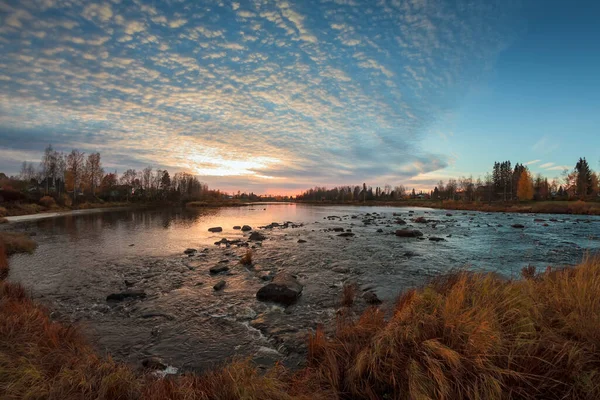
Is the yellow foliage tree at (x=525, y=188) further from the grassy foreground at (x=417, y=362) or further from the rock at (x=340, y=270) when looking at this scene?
the grassy foreground at (x=417, y=362)

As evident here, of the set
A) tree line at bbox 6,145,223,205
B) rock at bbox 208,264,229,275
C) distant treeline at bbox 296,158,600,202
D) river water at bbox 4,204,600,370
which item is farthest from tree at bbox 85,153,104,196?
distant treeline at bbox 296,158,600,202

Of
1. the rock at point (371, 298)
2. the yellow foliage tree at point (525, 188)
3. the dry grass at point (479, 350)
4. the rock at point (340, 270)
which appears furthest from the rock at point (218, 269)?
the yellow foliage tree at point (525, 188)

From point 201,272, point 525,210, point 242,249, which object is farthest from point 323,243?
point 525,210

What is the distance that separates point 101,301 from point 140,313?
2.33 metres

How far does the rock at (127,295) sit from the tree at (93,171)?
98399 mm

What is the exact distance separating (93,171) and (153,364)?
107 m

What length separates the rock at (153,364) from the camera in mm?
5780

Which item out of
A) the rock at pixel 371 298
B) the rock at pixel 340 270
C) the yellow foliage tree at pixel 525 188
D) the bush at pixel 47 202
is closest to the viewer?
the rock at pixel 371 298

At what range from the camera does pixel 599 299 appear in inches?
197

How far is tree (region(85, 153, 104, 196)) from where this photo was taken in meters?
88.5

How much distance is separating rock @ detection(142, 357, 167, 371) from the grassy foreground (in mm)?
1177

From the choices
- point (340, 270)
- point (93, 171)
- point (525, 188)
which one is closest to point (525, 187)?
point (525, 188)

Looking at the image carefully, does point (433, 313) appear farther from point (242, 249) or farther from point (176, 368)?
point (242, 249)

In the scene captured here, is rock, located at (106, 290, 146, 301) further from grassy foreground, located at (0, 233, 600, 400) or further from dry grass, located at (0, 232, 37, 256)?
dry grass, located at (0, 232, 37, 256)
